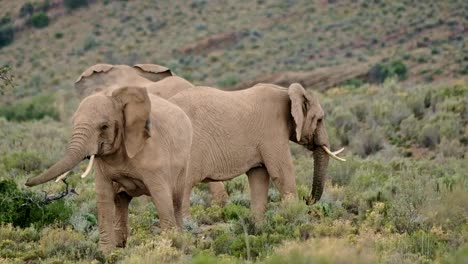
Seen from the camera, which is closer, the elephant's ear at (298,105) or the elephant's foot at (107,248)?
the elephant's foot at (107,248)

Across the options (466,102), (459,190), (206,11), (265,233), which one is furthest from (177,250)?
(206,11)

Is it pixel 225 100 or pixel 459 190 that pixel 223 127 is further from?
pixel 459 190

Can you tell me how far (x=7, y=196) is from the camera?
984 centimetres

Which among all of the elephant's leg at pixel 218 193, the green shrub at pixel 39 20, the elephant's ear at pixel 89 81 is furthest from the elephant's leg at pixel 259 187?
the green shrub at pixel 39 20

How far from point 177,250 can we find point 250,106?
3054mm

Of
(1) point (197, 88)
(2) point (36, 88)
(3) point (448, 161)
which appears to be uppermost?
(1) point (197, 88)

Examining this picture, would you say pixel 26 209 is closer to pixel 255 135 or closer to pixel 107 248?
pixel 107 248

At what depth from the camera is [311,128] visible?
10.9 meters

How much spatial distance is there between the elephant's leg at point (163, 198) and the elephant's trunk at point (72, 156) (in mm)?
754

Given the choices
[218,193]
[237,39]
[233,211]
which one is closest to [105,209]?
[233,211]

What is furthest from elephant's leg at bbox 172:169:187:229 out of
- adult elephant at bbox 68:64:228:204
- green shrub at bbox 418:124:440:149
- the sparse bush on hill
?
the sparse bush on hill

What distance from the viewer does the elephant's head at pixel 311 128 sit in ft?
34.6

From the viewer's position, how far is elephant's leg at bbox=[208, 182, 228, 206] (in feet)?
39.8

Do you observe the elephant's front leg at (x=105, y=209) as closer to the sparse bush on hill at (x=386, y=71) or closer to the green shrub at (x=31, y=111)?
the green shrub at (x=31, y=111)
